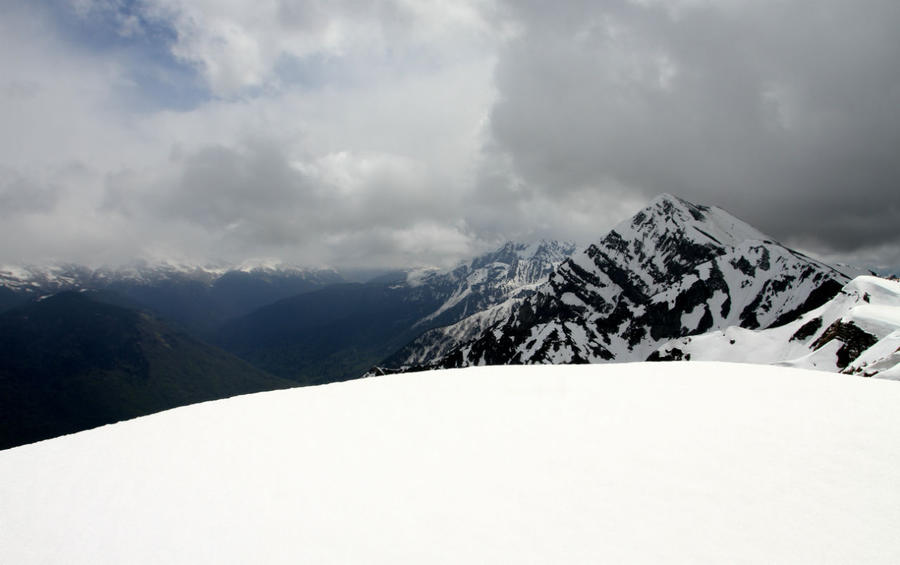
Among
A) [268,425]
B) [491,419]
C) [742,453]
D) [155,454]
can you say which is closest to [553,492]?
[491,419]

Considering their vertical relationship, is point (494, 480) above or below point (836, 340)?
below

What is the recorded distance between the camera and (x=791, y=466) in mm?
6758

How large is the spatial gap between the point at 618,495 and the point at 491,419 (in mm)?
3422

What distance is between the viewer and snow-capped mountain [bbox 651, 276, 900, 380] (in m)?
55.1

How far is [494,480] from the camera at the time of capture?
6812 mm

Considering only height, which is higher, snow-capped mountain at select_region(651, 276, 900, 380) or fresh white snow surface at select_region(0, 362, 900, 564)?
snow-capped mountain at select_region(651, 276, 900, 380)

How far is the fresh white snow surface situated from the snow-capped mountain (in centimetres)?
2806

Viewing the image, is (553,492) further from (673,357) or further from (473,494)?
(673,357)

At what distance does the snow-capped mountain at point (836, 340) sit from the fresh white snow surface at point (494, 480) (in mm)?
28061

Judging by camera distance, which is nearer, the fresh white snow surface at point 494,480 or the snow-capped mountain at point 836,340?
the fresh white snow surface at point 494,480

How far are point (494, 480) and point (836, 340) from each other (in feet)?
352

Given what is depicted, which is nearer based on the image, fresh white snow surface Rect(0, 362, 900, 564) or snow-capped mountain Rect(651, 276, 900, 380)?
fresh white snow surface Rect(0, 362, 900, 564)

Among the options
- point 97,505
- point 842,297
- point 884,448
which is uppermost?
point 842,297

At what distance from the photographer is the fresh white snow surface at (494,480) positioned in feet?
17.7
